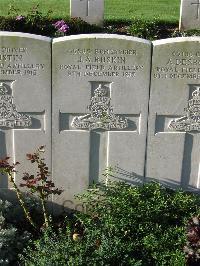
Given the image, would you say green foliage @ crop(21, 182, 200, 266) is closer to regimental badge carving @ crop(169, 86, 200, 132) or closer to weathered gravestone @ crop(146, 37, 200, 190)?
weathered gravestone @ crop(146, 37, 200, 190)

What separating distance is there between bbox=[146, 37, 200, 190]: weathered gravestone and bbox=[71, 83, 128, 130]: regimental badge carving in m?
0.34

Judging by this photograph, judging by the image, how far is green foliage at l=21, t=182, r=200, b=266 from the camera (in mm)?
4055

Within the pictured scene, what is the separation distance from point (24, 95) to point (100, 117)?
75cm

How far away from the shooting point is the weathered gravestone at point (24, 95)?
4.62 metres

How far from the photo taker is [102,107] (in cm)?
487

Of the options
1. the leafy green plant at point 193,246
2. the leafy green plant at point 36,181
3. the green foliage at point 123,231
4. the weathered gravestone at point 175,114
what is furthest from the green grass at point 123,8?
the leafy green plant at point 193,246

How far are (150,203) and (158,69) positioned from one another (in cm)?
125

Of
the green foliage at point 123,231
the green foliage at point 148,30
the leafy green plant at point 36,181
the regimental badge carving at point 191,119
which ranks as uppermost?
the green foliage at point 148,30

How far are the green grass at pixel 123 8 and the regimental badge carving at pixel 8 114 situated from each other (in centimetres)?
757

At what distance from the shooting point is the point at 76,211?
525 cm

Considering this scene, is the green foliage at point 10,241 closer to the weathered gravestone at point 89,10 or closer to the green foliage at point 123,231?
the green foliage at point 123,231

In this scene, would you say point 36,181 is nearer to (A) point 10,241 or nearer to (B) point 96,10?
(A) point 10,241

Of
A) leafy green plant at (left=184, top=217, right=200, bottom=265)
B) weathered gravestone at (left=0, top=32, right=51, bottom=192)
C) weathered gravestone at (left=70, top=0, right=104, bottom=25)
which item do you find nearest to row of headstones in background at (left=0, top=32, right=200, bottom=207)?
weathered gravestone at (left=0, top=32, right=51, bottom=192)

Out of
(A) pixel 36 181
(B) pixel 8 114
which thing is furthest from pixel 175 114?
(B) pixel 8 114
